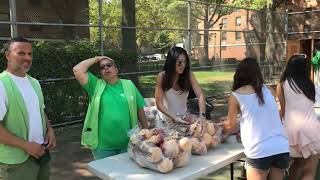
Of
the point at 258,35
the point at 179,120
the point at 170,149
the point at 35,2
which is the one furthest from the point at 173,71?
the point at 258,35

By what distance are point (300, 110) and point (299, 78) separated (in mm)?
319

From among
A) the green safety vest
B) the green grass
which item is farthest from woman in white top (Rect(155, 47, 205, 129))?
the green grass

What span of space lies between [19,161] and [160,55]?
857 centimetres

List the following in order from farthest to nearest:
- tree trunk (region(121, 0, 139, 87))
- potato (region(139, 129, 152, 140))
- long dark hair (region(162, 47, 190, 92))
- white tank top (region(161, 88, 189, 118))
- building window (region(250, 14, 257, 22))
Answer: building window (region(250, 14, 257, 22)) → tree trunk (region(121, 0, 139, 87)) → white tank top (region(161, 88, 189, 118)) → long dark hair (region(162, 47, 190, 92)) → potato (region(139, 129, 152, 140))

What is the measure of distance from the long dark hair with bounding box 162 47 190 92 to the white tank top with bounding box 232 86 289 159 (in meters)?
1.01

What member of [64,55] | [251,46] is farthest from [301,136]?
[251,46]

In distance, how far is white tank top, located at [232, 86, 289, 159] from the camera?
340 cm

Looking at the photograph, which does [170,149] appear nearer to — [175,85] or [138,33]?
[175,85]

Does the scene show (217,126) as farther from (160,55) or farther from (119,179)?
(160,55)

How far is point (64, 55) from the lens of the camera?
30.0ft

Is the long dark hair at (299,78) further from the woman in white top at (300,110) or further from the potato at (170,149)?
the potato at (170,149)

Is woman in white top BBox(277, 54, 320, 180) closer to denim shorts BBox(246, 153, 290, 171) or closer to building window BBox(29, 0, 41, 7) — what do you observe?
denim shorts BBox(246, 153, 290, 171)

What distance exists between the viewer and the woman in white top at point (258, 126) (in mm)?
3404

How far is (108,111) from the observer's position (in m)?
3.69
